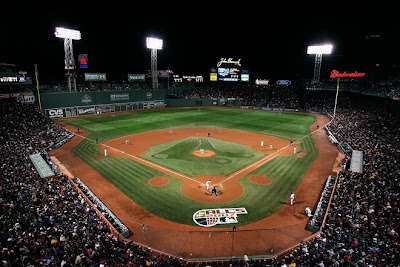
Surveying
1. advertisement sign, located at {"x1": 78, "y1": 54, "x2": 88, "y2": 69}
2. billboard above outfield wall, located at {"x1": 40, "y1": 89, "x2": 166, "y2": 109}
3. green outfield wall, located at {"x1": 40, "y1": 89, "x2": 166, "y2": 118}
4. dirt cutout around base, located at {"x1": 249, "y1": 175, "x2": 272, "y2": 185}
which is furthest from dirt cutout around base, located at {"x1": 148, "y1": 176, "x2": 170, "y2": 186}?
advertisement sign, located at {"x1": 78, "y1": 54, "x2": 88, "y2": 69}

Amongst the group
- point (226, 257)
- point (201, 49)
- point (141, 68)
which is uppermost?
point (201, 49)

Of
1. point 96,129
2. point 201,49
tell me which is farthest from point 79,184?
point 201,49

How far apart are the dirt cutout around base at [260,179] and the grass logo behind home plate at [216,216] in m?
5.03

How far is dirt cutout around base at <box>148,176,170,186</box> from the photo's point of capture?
22.0 m

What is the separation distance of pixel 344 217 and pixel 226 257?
25.2 ft

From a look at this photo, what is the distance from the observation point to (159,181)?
22422 mm

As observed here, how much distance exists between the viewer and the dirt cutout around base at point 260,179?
22406mm

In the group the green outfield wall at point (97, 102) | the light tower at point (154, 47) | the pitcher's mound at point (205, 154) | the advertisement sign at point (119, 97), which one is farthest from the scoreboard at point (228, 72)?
the pitcher's mound at point (205, 154)

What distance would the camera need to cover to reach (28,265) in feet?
32.8

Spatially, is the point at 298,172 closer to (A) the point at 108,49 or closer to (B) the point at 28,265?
(B) the point at 28,265

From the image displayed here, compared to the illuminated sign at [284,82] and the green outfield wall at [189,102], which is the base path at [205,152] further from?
the illuminated sign at [284,82]

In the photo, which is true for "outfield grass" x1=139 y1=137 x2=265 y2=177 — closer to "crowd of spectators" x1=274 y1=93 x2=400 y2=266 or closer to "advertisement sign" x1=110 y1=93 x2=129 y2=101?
"crowd of spectators" x1=274 y1=93 x2=400 y2=266

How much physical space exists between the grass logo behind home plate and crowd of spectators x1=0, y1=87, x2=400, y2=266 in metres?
4.12

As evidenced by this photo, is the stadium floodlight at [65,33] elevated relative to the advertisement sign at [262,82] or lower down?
elevated
